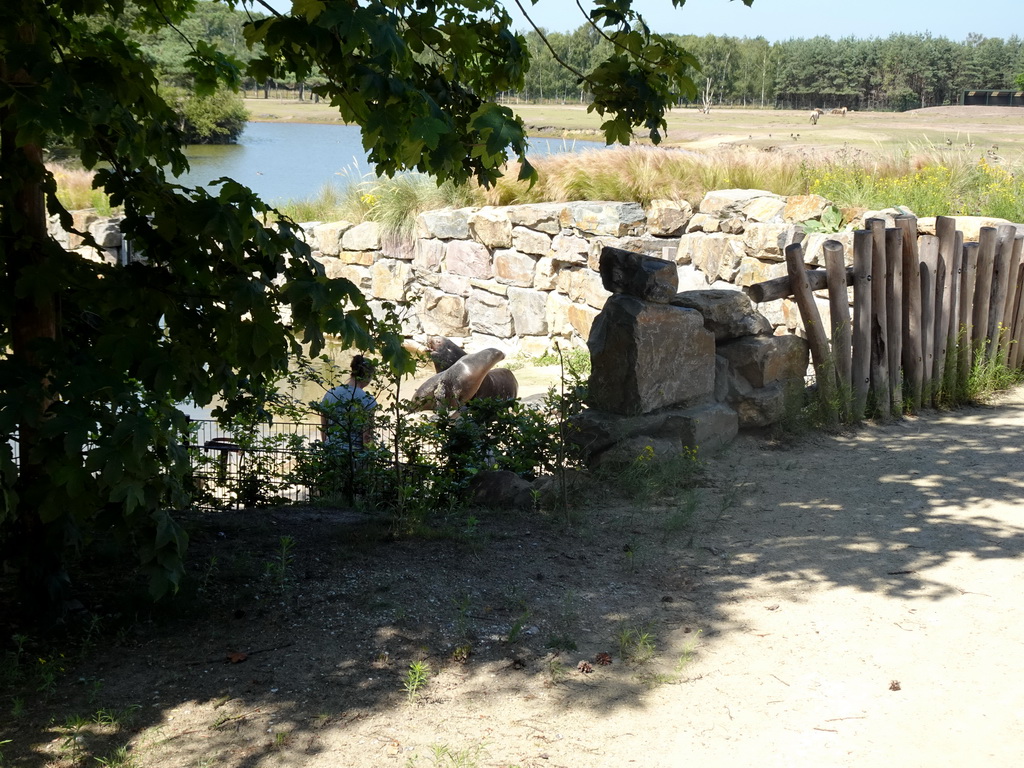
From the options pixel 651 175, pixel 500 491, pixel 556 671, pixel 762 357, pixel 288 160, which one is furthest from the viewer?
pixel 288 160

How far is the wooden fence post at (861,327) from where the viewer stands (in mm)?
6719

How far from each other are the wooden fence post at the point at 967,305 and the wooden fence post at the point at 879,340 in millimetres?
835

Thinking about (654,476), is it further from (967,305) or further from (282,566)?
(967,305)

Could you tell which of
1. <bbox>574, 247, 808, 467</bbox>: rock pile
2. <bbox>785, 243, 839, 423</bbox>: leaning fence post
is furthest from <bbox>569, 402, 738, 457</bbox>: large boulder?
<bbox>785, 243, 839, 423</bbox>: leaning fence post

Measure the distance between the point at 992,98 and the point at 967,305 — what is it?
34.6m

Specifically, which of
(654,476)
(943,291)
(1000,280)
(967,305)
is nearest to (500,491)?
(654,476)

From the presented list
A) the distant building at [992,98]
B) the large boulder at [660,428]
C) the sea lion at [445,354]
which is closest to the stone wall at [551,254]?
the sea lion at [445,354]

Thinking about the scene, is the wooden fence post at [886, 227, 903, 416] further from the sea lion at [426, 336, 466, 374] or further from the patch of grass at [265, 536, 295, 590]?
the patch of grass at [265, 536, 295, 590]

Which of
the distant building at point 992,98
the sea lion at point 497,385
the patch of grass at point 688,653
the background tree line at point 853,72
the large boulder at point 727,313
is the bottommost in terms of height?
the patch of grass at point 688,653

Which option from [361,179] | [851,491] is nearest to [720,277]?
[851,491]

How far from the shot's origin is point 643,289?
5727 mm

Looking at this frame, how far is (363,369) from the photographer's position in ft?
16.5

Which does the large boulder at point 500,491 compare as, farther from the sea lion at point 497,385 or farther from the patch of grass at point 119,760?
the sea lion at point 497,385

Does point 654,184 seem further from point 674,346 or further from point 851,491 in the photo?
point 851,491
